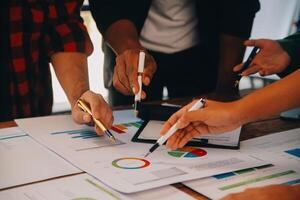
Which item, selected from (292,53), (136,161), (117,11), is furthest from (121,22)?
(136,161)

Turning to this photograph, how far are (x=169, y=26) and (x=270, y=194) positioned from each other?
0.84 metres

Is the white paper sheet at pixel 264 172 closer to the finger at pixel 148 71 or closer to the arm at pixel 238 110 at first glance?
the arm at pixel 238 110

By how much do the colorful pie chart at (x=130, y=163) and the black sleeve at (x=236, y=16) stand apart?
0.76 metres

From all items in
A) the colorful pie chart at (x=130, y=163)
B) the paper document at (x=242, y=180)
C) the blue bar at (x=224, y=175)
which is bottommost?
the paper document at (x=242, y=180)

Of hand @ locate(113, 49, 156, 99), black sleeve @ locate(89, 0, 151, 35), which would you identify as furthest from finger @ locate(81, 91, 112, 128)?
black sleeve @ locate(89, 0, 151, 35)

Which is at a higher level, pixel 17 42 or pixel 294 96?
pixel 17 42

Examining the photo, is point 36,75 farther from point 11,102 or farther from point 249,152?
point 249,152

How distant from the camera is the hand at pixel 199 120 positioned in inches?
30.4

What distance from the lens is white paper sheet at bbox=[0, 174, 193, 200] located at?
61 centimetres

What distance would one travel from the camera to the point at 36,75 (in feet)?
3.66

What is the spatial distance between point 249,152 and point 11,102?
63cm

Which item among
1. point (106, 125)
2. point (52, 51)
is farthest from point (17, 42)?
point (106, 125)

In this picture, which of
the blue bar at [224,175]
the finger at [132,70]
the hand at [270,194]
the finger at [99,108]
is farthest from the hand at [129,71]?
the hand at [270,194]

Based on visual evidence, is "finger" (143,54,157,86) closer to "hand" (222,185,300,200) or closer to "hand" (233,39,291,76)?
"hand" (233,39,291,76)
